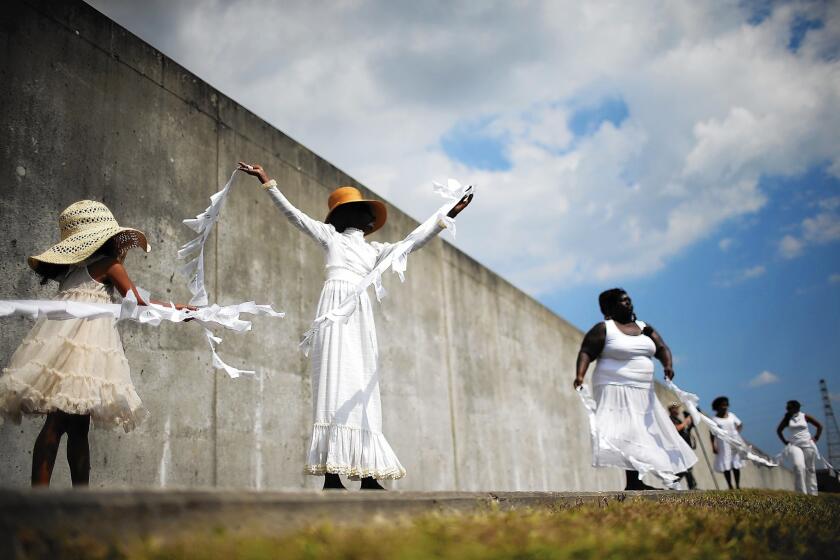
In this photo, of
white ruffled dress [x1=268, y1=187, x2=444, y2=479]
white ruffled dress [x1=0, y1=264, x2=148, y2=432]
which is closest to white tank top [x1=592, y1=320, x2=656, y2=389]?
white ruffled dress [x1=268, y1=187, x2=444, y2=479]

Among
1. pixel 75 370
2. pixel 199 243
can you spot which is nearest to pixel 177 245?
pixel 199 243

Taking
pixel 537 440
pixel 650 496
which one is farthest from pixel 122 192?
pixel 537 440

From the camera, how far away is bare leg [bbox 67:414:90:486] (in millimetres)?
3410

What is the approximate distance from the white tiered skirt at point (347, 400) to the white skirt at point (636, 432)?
2335mm

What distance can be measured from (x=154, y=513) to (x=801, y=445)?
12.6m

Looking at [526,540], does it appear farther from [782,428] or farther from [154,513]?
[782,428]

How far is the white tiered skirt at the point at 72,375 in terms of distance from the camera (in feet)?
10.7

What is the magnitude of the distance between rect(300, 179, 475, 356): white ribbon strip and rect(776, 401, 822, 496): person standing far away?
952 centimetres

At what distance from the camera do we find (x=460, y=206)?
4.93m

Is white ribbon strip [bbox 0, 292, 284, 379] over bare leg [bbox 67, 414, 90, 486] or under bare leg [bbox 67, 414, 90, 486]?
over

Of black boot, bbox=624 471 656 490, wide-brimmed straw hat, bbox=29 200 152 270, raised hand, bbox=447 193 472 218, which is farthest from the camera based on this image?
black boot, bbox=624 471 656 490

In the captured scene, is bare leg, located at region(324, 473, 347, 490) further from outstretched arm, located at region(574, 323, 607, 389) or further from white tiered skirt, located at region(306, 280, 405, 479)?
outstretched arm, located at region(574, 323, 607, 389)

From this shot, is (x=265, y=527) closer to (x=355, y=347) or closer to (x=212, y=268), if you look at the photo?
(x=355, y=347)

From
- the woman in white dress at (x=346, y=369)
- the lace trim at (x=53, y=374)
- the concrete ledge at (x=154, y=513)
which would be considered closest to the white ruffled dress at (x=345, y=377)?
the woman in white dress at (x=346, y=369)
